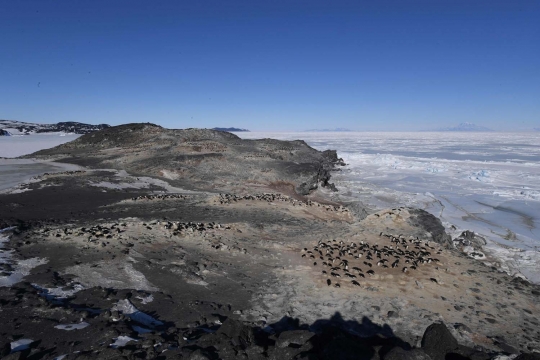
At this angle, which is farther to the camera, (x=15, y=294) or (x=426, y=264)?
(x=426, y=264)

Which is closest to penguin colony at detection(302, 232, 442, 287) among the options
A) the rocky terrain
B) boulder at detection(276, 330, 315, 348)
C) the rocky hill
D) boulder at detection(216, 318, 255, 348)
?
the rocky terrain

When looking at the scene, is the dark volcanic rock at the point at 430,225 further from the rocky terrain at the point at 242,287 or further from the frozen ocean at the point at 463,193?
the frozen ocean at the point at 463,193

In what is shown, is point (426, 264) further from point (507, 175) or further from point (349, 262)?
point (507, 175)

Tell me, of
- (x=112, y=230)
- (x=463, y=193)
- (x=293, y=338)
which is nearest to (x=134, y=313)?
(x=293, y=338)

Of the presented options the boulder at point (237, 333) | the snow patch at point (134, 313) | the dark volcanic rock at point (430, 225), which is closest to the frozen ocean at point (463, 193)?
the dark volcanic rock at point (430, 225)

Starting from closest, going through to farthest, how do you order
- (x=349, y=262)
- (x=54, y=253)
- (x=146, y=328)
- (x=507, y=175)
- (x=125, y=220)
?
(x=146, y=328) → (x=54, y=253) → (x=349, y=262) → (x=125, y=220) → (x=507, y=175)

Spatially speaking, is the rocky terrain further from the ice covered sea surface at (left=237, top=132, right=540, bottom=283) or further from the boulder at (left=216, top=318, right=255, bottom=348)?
the ice covered sea surface at (left=237, top=132, right=540, bottom=283)

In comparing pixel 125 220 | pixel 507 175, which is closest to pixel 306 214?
pixel 125 220

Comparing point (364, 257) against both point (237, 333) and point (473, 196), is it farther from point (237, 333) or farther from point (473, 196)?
point (473, 196)
